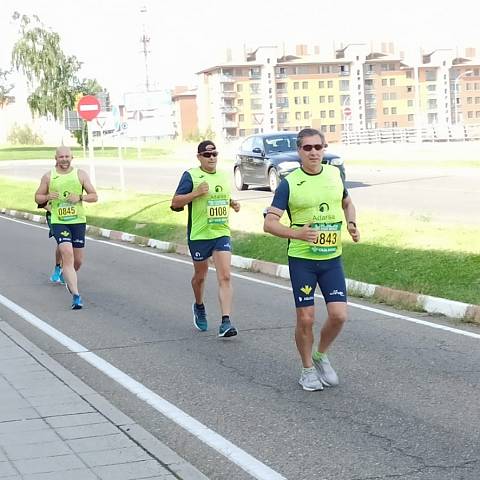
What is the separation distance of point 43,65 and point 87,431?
316 ft

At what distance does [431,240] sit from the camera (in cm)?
1459

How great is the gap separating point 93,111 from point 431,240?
15.4 m

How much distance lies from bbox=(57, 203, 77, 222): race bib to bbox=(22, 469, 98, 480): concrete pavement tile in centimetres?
720

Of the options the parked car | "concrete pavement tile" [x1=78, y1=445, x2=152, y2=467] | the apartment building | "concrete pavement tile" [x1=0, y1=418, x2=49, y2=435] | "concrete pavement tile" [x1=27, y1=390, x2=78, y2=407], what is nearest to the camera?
"concrete pavement tile" [x1=78, y1=445, x2=152, y2=467]

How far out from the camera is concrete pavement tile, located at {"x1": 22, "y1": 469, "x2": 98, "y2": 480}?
4.93m

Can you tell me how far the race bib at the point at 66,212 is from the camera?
12.0 meters

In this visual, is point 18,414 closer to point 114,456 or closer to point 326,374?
point 114,456

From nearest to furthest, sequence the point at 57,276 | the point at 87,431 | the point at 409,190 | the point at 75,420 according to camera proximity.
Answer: the point at 87,431, the point at 75,420, the point at 57,276, the point at 409,190

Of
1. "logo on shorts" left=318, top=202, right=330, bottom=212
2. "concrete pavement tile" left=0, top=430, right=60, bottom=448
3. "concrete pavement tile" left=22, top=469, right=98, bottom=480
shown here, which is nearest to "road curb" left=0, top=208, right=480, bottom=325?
"logo on shorts" left=318, top=202, right=330, bottom=212

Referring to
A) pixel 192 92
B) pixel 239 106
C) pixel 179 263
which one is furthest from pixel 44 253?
pixel 192 92

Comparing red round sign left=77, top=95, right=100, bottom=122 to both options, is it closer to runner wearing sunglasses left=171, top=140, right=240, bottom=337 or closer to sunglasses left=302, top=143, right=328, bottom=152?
runner wearing sunglasses left=171, top=140, right=240, bottom=337

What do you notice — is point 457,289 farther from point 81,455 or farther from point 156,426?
point 81,455

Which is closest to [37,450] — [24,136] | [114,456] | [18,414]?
[114,456]

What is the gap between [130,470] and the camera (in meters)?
5.07
